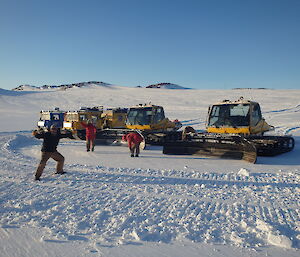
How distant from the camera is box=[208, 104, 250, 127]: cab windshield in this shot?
32.6 ft

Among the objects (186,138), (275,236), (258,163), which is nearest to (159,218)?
(275,236)

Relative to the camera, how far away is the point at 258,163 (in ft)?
27.2

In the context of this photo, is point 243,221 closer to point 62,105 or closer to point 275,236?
point 275,236

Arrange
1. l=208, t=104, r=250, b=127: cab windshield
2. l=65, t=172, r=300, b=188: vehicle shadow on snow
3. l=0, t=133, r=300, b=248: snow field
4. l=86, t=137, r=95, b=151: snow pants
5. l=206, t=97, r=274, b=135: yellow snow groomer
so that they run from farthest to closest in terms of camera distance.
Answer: l=86, t=137, r=95, b=151: snow pants → l=208, t=104, r=250, b=127: cab windshield → l=206, t=97, r=274, b=135: yellow snow groomer → l=65, t=172, r=300, b=188: vehicle shadow on snow → l=0, t=133, r=300, b=248: snow field

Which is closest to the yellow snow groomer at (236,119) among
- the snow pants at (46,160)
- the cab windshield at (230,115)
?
the cab windshield at (230,115)

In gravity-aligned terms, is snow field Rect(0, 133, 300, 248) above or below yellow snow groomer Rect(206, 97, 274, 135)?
below

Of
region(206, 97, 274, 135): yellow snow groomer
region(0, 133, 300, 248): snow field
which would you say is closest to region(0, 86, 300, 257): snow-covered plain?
region(0, 133, 300, 248): snow field

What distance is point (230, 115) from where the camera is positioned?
10.2m

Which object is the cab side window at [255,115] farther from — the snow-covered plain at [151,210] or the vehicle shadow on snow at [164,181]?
the vehicle shadow on snow at [164,181]

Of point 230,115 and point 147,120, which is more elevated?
point 230,115

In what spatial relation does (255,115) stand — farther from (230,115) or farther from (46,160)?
(46,160)

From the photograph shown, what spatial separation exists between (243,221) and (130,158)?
5.79m

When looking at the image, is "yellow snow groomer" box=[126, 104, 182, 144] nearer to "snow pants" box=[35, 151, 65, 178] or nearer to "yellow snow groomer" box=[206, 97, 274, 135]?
"yellow snow groomer" box=[206, 97, 274, 135]

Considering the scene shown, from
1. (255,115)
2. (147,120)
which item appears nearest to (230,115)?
(255,115)
